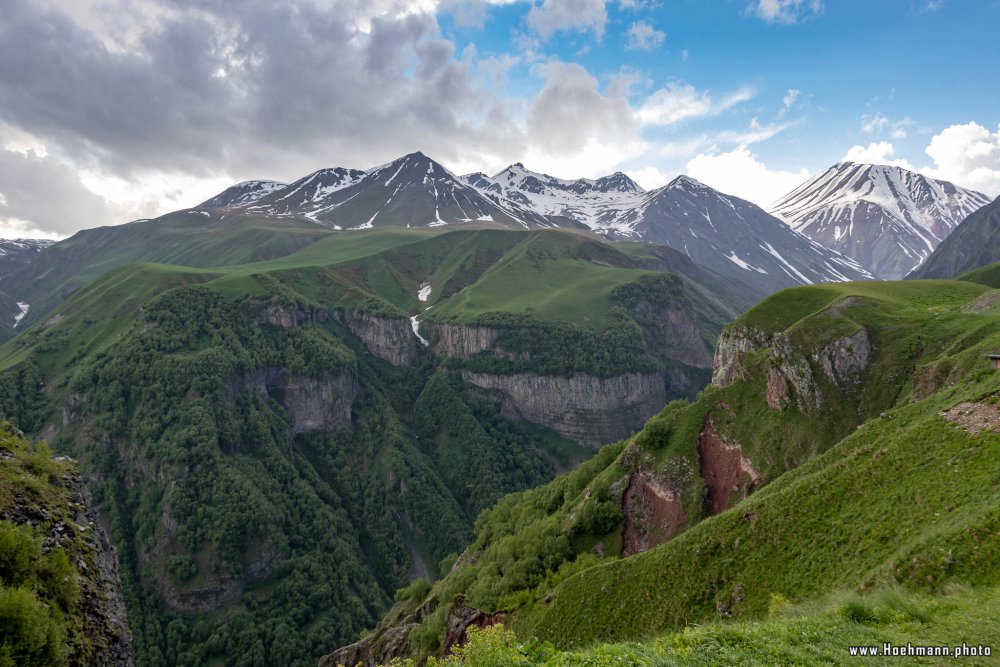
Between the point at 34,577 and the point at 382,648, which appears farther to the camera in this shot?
the point at 382,648

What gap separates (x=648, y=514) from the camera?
159 ft

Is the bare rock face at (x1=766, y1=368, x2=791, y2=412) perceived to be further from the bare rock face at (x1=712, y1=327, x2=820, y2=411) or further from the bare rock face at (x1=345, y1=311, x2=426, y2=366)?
the bare rock face at (x1=345, y1=311, x2=426, y2=366)

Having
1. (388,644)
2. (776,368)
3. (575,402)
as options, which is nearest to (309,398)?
(575,402)

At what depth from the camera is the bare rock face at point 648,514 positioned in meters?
46.5

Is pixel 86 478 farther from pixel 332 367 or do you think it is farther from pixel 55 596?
pixel 55 596

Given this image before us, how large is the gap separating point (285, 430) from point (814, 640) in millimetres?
152932

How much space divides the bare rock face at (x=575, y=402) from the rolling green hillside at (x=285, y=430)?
86 cm

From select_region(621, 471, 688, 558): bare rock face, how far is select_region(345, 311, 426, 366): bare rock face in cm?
15238

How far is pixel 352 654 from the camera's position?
60250 millimetres

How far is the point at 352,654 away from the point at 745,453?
54.1 m

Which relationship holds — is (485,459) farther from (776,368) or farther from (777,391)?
(777,391)

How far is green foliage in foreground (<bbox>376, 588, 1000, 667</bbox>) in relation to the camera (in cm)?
1248

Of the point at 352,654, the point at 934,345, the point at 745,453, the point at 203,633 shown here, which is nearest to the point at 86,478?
the point at 203,633

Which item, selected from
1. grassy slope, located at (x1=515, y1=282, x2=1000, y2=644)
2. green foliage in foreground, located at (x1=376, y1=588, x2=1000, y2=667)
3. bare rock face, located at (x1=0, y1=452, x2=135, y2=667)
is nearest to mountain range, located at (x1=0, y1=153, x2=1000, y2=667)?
grassy slope, located at (x1=515, y1=282, x2=1000, y2=644)
